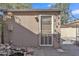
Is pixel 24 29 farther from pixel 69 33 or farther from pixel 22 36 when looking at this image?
pixel 69 33

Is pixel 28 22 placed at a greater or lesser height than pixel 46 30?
greater

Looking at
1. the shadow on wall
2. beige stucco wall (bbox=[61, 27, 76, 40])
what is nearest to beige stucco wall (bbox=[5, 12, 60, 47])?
the shadow on wall

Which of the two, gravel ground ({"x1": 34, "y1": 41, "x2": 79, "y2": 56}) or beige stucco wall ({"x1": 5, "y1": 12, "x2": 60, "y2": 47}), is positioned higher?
beige stucco wall ({"x1": 5, "y1": 12, "x2": 60, "y2": 47})

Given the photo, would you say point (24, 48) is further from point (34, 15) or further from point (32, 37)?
point (34, 15)

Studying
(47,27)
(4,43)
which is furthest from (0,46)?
(47,27)

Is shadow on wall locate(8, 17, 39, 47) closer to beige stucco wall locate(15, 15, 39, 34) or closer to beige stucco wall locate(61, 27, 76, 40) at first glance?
beige stucco wall locate(15, 15, 39, 34)

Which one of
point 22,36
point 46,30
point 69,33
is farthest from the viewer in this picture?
point 46,30

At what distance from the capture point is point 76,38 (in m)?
6.35

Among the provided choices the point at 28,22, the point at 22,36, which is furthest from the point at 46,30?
the point at 22,36

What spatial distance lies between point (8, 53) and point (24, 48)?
0.61 metres

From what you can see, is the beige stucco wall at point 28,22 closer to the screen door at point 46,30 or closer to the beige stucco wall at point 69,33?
the screen door at point 46,30

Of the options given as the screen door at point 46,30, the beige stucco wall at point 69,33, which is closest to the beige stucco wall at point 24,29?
the screen door at point 46,30

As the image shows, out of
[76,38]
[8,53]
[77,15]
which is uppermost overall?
[77,15]

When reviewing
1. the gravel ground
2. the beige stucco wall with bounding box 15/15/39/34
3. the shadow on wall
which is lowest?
the gravel ground
